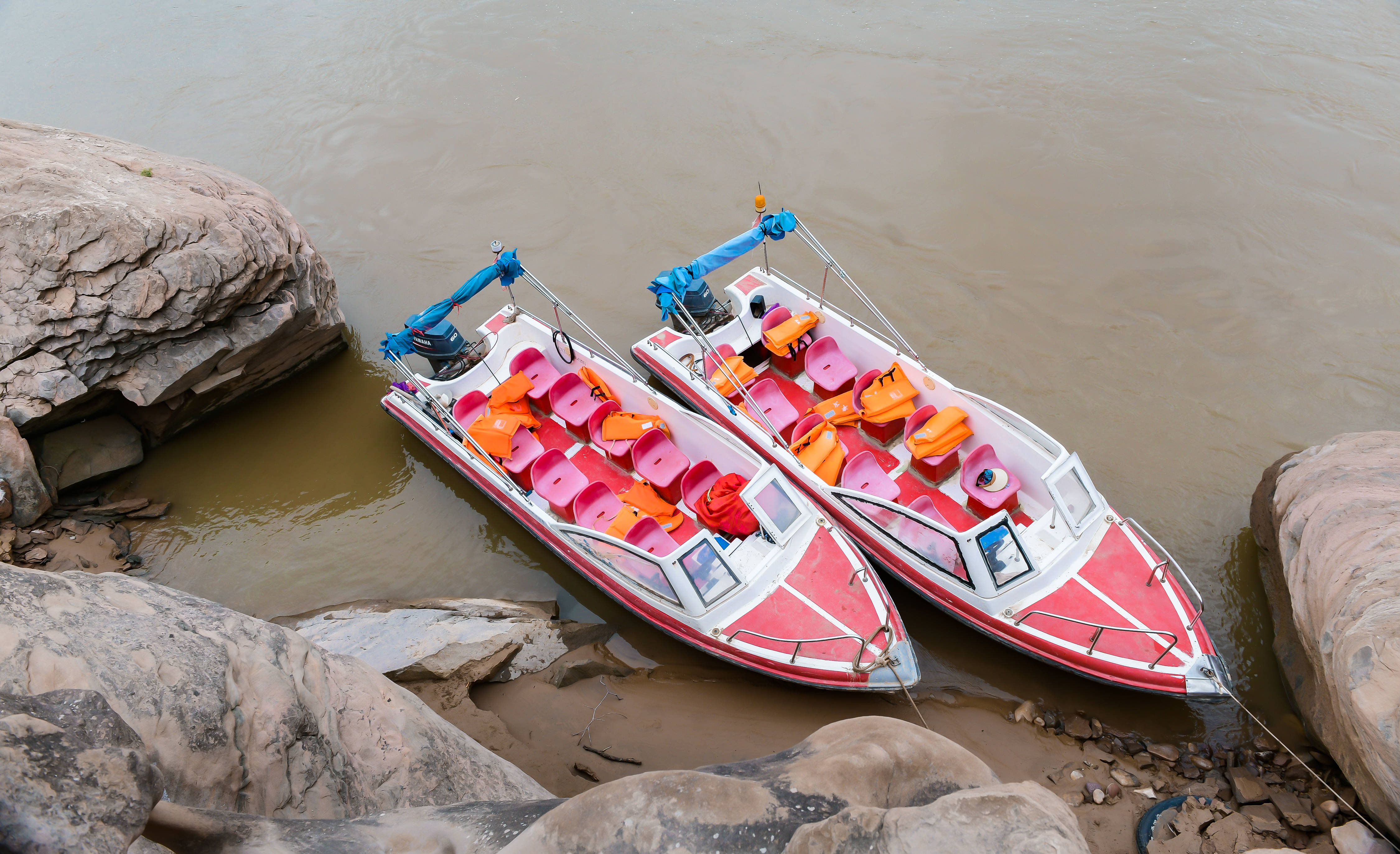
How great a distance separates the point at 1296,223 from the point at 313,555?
566 inches

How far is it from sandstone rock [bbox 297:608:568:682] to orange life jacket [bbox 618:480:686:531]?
1514 mm

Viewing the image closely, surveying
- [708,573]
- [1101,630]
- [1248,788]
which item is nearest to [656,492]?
[708,573]

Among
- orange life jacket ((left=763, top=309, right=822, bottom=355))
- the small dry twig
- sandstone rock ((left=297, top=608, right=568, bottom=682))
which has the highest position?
orange life jacket ((left=763, top=309, right=822, bottom=355))

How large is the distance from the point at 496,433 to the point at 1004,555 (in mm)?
5577

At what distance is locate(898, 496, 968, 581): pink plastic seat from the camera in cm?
702

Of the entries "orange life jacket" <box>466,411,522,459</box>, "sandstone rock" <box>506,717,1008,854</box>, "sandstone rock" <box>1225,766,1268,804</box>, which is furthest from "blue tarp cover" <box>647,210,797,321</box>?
"sandstone rock" <box>1225,766,1268,804</box>

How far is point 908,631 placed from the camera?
301 inches

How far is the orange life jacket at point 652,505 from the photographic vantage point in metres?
8.06

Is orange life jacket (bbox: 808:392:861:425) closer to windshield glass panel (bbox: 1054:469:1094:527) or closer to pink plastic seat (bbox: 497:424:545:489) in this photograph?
windshield glass panel (bbox: 1054:469:1094:527)

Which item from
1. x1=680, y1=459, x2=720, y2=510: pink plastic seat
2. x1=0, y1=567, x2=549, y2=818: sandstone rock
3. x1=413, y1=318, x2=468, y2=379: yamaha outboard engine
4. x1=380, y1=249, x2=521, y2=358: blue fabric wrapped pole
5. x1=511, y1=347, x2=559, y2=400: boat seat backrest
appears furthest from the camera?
x1=511, y1=347, x2=559, y2=400: boat seat backrest

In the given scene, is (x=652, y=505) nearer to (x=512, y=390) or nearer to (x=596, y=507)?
(x=596, y=507)

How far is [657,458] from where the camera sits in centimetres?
858

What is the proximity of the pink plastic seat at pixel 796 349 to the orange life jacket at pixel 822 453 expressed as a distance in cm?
139

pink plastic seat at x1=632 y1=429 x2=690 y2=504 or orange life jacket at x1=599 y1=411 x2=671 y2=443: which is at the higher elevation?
orange life jacket at x1=599 y1=411 x2=671 y2=443
